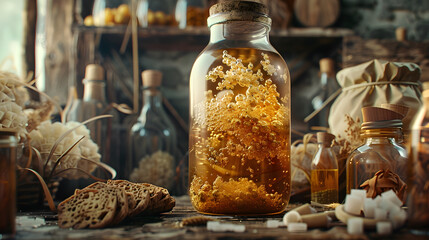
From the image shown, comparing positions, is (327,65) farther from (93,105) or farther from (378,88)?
(93,105)

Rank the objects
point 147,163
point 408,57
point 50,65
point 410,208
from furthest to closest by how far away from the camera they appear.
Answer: point 50,65 < point 408,57 < point 147,163 < point 410,208

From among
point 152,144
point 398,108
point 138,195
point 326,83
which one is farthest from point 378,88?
point 152,144

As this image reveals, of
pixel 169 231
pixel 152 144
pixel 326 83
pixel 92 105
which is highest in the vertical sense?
pixel 326 83

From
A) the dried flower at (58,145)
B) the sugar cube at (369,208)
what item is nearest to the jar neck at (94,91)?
the dried flower at (58,145)

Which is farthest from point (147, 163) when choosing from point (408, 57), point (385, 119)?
point (408, 57)

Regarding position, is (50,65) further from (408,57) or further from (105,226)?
(408,57)

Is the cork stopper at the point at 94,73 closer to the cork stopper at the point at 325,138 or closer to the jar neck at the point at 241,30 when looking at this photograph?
the jar neck at the point at 241,30
